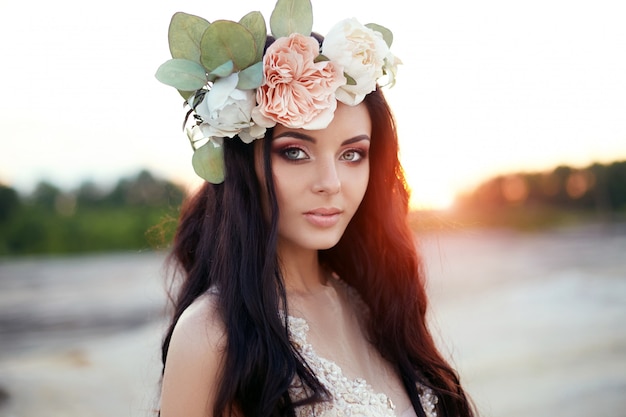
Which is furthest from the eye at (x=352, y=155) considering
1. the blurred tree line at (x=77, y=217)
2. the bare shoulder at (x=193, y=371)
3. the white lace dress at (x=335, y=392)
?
the blurred tree line at (x=77, y=217)

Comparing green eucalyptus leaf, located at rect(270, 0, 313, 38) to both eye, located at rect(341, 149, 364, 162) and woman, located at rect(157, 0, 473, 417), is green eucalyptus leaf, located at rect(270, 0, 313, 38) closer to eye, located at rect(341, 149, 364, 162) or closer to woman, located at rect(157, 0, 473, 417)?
woman, located at rect(157, 0, 473, 417)

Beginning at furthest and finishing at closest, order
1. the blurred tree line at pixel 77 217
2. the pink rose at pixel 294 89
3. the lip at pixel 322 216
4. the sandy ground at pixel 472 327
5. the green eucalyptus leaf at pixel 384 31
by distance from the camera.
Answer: the blurred tree line at pixel 77 217 < the sandy ground at pixel 472 327 < the green eucalyptus leaf at pixel 384 31 < the lip at pixel 322 216 < the pink rose at pixel 294 89

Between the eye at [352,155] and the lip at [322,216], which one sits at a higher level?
the eye at [352,155]

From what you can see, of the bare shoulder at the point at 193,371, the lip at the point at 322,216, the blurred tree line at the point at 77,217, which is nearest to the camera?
the bare shoulder at the point at 193,371

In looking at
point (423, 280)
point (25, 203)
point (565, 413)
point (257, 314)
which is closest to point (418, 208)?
point (423, 280)

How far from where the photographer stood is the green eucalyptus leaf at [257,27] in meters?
1.69

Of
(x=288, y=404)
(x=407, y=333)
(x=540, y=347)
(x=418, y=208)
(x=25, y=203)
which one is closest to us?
(x=288, y=404)

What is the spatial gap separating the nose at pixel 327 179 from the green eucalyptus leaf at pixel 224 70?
339 millimetres

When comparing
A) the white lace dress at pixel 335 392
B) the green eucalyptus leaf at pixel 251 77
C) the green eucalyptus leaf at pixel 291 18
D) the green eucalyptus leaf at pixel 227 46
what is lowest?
the white lace dress at pixel 335 392

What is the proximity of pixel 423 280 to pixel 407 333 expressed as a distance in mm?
220

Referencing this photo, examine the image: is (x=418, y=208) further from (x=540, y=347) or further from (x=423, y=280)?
(x=540, y=347)

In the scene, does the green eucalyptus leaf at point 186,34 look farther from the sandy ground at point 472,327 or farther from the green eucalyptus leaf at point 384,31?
the sandy ground at point 472,327

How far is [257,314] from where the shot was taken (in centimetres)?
163

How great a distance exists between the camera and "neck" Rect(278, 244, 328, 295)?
1.96m
